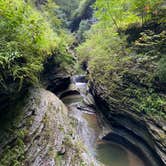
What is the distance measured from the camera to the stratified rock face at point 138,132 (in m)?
5.67

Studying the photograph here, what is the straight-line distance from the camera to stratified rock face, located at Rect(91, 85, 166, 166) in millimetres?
5672

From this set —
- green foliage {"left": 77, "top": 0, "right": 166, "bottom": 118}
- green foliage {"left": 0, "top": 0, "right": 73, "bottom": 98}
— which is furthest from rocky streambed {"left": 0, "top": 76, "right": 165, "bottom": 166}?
green foliage {"left": 0, "top": 0, "right": 73, "bottom": 98}

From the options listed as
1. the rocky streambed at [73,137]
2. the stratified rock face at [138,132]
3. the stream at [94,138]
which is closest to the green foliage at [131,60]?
the stratified rock face at [138,132]

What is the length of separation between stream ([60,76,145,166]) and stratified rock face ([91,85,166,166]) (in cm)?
33

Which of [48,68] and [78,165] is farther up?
[48,68]

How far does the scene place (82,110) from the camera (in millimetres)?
11180

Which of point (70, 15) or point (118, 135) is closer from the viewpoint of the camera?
point (118, 135)

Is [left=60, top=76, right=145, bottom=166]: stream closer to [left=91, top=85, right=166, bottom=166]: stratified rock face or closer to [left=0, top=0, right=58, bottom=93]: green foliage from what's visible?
[left=91, top=85, right=166, bottom=166]: stratified rock face

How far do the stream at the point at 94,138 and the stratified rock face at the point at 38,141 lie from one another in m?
2.43

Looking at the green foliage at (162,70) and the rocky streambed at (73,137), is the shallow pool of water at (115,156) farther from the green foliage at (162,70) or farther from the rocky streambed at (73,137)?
the green foliage at (162,70)

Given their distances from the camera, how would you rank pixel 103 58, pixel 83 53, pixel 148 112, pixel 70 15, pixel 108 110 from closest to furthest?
pixel 148 112 < pixel 108 110 < pixel 103 58 < pixel 83 53 < pixel 70 15

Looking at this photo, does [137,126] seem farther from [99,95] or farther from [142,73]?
[99,95]

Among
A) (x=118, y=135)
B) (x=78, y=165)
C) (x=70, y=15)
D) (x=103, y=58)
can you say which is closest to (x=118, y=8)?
(x=103, y=58)

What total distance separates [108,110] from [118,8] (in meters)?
5.09
